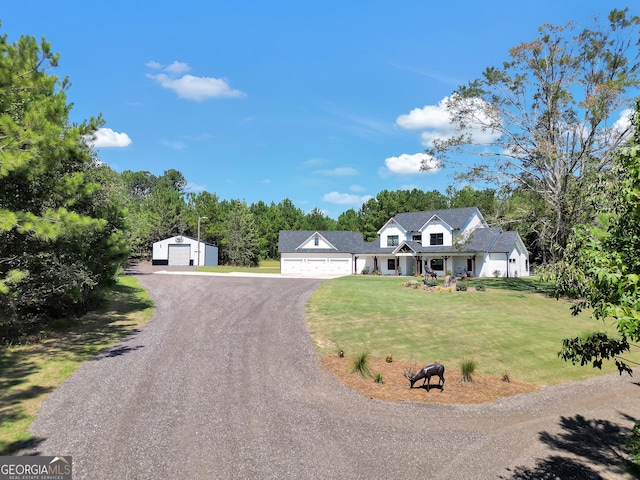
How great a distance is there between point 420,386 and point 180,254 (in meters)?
54.4

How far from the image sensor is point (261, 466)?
22.5ft

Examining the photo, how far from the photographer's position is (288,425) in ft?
27.8

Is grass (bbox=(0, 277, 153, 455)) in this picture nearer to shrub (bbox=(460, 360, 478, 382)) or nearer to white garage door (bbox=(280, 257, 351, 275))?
shrub (bbox=(460, 360, 478, 382))

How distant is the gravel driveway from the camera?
7008mm

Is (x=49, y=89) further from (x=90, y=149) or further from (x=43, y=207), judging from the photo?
(x=90, y=149)

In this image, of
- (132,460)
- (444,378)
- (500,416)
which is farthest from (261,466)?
(444,378)

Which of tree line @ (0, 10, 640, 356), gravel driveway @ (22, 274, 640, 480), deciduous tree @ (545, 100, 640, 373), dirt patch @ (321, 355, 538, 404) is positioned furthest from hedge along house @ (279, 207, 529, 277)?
deciduous tree @ (545, 100, 640, 373)

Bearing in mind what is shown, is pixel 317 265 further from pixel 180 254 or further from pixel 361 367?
pixel 361 367

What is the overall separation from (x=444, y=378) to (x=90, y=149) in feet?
63.9

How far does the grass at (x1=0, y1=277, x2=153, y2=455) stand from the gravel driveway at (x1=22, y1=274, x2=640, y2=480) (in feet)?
1.22

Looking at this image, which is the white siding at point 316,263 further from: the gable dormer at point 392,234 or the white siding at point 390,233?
the gable dormer at point 392,234

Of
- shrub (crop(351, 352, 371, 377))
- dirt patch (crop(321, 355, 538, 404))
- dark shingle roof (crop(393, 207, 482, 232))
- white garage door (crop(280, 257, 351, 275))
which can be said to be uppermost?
dark shingle roof (crop(393, 207, 482, 232))

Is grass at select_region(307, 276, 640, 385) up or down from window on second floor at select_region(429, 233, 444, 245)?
down

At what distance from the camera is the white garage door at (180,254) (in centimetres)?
5962
